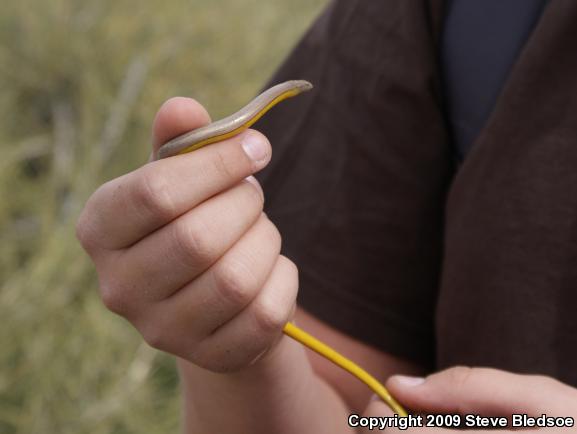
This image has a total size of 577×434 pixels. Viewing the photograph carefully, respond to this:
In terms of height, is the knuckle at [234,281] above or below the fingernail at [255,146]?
below

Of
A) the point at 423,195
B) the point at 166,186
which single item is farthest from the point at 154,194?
the point at 423,195

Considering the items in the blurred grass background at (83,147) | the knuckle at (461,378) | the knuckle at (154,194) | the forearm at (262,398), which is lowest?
the blurred grass background at (83,147)

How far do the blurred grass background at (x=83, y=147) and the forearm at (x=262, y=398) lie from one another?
2.87 feet

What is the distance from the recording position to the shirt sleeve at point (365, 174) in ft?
2.74

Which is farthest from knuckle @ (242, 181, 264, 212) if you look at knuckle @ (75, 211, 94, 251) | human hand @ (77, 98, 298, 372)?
knuckle @ (75, 211, 94, 251)

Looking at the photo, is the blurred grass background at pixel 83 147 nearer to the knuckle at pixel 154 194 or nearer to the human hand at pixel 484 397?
the human hand at pixel 484 397

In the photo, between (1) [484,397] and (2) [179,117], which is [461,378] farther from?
(2) [179,117]

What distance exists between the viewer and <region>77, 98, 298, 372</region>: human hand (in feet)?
1.83

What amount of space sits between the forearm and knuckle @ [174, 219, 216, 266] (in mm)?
175

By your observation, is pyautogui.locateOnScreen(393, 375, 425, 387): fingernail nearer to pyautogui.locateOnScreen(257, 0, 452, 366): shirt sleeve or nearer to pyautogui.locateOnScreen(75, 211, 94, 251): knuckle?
pyautogui.locateOnScreen(257, 0, 452, 366): shirt sleeve

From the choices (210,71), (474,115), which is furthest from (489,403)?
(210,71)

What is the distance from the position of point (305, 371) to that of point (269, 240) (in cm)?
22

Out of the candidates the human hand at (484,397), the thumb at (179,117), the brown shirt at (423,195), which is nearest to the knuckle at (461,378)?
the human hand at (484,397)

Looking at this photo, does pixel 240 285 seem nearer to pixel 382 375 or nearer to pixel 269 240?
pixel 269 240
